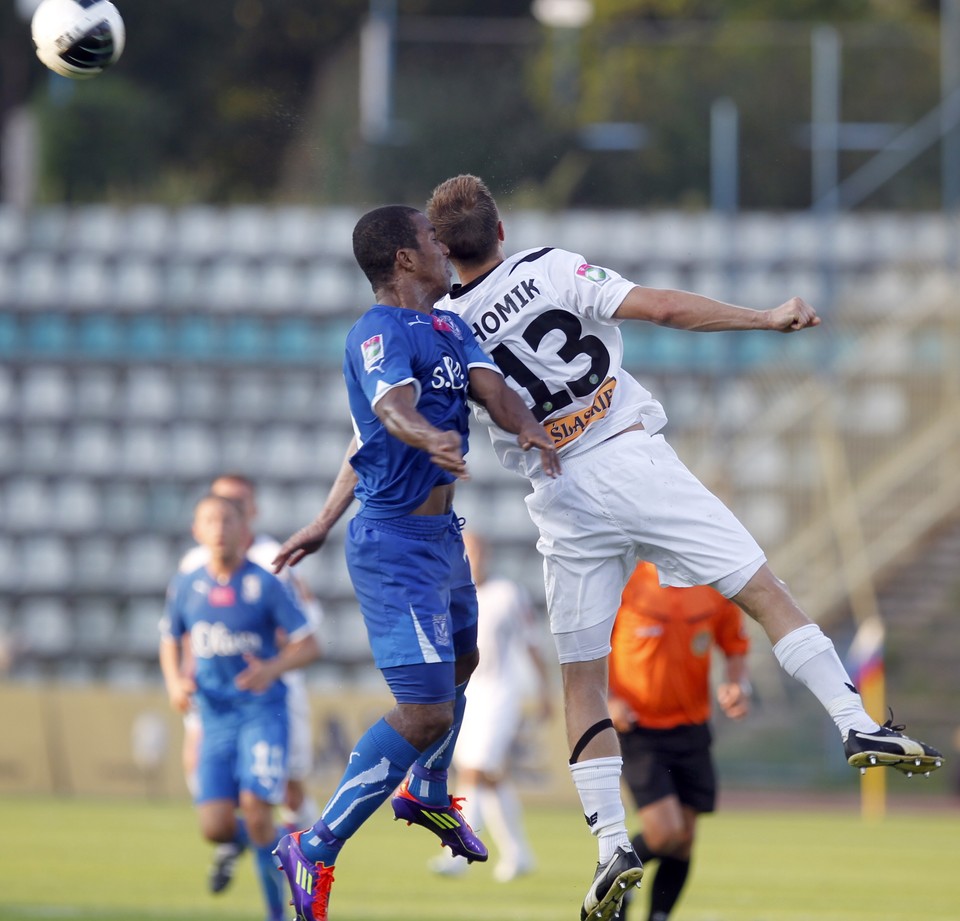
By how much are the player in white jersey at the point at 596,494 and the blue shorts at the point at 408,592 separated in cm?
57

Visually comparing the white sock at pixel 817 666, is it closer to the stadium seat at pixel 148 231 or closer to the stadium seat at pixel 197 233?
the stadium seat at pixel 197 233

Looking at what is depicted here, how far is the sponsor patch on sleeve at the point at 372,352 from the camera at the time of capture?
6.54 metres

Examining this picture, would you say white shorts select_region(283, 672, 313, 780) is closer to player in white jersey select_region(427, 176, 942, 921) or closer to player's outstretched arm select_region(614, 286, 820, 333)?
player in white jersey select_region(427, 176, 942, 921)

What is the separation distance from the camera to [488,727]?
14469 mm

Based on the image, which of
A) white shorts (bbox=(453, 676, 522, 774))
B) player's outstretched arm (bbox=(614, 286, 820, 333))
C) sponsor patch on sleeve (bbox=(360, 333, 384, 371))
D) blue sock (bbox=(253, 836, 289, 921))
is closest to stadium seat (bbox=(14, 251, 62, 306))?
white shorts (bbox=(453, 676, 522, 774))

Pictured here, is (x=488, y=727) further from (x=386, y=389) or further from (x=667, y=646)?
(x=386, y=389)

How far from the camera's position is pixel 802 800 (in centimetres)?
1977

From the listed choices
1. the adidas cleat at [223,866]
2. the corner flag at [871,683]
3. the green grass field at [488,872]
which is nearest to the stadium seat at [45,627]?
the green grass field at [488,872]

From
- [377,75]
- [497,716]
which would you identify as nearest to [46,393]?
[377,75]

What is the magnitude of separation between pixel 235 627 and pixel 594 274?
15.7 ft

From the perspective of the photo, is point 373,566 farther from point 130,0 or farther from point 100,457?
point 130,0

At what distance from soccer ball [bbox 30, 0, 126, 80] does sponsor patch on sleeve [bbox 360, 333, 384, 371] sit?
217cm

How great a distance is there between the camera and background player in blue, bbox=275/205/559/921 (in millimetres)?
6754

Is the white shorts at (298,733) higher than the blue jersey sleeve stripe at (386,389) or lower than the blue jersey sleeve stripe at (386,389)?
lower
